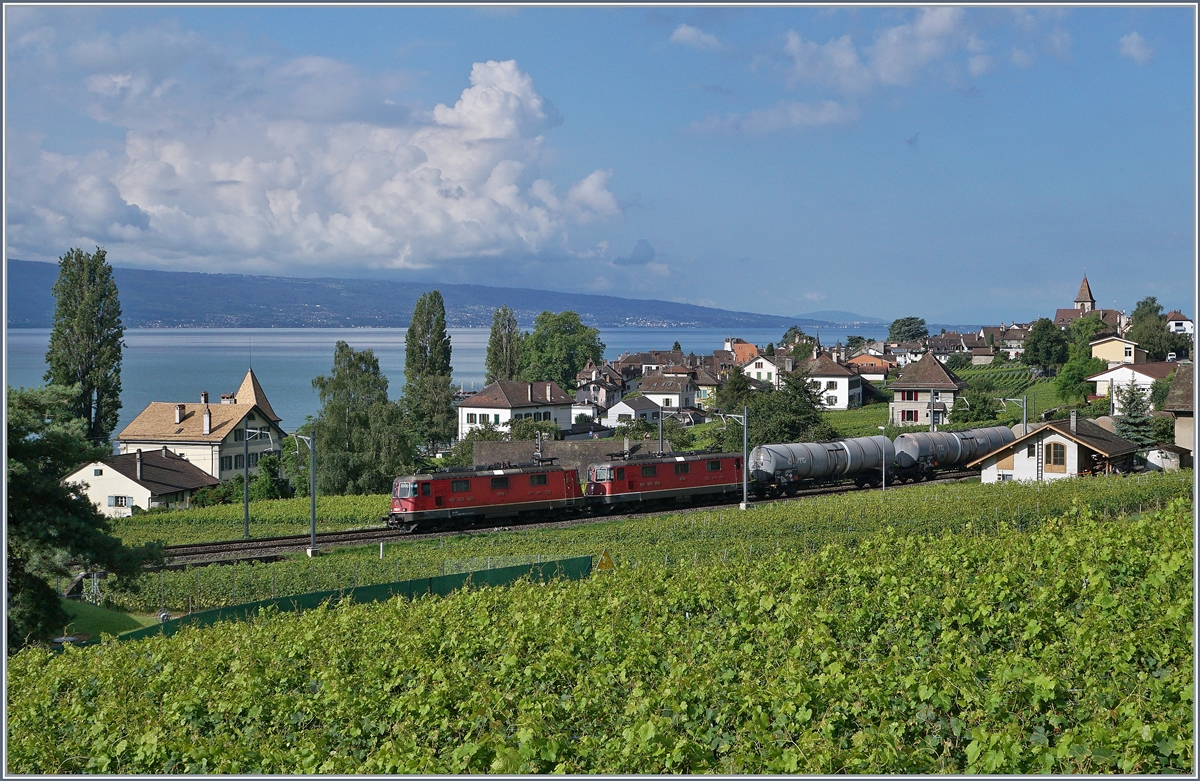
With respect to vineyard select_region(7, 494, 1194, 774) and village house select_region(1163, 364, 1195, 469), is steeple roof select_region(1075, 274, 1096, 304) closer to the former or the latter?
village house select_region(1163, 364, 1195, 469)

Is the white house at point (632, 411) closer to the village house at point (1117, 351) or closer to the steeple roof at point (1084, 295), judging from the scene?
the village house at point (1117, 351)

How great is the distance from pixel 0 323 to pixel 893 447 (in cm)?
4252

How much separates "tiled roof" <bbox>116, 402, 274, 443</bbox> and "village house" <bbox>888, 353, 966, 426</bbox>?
47065 millimetres

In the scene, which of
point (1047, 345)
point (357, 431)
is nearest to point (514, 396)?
point (357, 431)

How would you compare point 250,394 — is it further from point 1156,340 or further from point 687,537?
point 1156,340

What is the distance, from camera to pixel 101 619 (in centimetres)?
2486

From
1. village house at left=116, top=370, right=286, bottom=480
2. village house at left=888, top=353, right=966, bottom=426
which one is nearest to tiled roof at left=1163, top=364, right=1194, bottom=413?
village house at left=888, top=353, right=966, bottom=426

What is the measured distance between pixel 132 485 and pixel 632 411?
183 feet

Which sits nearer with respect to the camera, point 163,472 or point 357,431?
point 163,472

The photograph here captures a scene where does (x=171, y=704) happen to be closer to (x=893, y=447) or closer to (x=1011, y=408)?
(x=893, y=447)

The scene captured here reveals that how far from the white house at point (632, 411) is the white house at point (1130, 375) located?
40599 mm

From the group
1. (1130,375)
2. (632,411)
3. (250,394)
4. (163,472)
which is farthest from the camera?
(632,411)

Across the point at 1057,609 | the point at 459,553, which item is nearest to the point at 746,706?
the point at 1057,609

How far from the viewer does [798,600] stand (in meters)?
13.5
